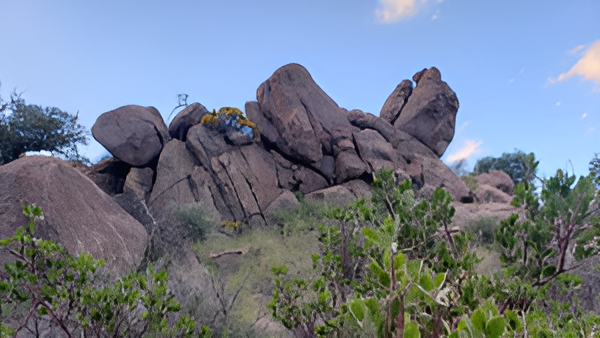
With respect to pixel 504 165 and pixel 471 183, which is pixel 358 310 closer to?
pixel 471 183

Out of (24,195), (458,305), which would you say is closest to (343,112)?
(24,195)

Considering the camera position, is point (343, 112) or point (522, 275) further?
point (343, 112)

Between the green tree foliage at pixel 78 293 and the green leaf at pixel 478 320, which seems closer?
the green leaf at pixel 478 320

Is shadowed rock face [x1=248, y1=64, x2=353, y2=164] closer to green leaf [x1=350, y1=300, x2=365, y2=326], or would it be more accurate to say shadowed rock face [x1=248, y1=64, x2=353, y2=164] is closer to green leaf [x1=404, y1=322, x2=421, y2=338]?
green leaf [x1=350, y1=300, x2=365, y2=326]

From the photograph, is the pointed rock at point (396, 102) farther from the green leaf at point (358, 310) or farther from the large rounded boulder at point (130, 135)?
the green leaf at point (358, 310)

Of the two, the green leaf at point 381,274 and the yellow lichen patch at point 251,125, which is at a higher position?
the yellow lichen patch at point 251,125

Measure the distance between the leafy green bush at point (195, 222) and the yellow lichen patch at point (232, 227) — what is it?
3.30 feet

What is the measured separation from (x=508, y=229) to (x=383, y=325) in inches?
86.2

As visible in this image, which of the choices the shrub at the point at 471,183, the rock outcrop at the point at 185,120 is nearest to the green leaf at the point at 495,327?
the rock outcrop at the point at 185,120

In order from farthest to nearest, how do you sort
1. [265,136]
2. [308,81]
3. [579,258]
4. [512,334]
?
1. [308,81]
2. [265,136]
3. [579,258]
4. [512,334]

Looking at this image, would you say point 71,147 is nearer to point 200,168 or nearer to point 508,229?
point 200,168

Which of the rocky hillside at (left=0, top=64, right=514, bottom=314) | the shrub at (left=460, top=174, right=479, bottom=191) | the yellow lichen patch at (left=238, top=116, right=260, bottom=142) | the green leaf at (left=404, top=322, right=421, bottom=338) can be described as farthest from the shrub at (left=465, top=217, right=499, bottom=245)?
the green leaf at (left=404, top=322, right=421, bottom=338)

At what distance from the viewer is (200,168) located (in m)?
17.0

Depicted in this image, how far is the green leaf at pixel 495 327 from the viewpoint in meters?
1.11
